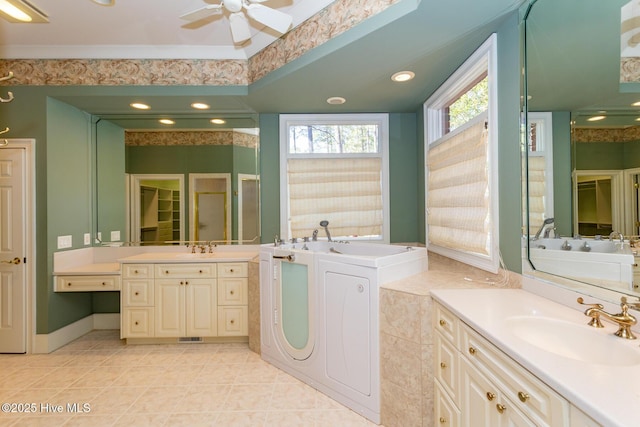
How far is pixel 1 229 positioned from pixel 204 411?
2713 millimetres

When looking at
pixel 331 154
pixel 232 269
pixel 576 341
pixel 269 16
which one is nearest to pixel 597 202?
pixel 576 341

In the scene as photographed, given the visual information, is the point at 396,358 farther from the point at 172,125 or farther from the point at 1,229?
the point at 1,229

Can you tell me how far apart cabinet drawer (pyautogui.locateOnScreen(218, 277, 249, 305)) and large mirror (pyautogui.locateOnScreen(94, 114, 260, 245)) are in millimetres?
581

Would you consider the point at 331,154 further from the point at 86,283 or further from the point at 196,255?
the point at 86,283

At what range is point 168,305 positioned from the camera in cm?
283

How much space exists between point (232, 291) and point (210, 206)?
1057mm

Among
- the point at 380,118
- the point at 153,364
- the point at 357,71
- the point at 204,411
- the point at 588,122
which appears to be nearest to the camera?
the point at 588,122

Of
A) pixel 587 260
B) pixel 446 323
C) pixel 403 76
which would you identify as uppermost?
pixel 403 76

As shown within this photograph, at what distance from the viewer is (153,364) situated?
8.39 feet

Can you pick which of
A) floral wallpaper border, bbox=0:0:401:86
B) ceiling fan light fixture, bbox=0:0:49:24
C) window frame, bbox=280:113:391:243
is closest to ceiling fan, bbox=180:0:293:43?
floral wallpaper border, bbox=0:0:401:86

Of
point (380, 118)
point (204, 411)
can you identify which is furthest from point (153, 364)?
point (380, 118)

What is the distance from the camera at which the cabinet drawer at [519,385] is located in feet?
2.61

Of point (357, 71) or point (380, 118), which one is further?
point (380, 118)

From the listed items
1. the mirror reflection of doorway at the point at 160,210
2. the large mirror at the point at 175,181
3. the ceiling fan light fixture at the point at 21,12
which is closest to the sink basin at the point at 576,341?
the large mirror at the point at 175,181
